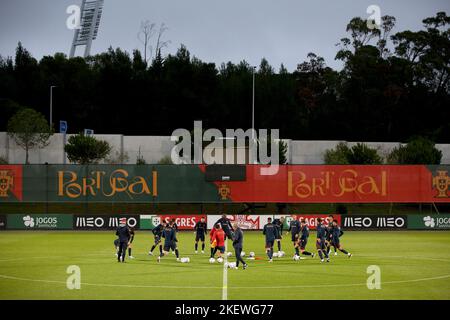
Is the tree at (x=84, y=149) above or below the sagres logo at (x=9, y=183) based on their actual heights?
above

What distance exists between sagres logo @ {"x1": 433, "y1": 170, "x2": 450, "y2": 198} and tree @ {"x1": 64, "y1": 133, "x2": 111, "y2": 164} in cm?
3539

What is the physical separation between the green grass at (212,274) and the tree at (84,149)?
31.7m

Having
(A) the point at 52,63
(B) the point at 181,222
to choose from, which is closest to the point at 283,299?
(B) the point at 181,222

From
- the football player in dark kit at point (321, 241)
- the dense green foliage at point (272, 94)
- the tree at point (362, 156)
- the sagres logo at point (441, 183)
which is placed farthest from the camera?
the dense green foliage at point (272, 94)

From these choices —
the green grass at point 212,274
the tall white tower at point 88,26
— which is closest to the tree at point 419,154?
the green grass at point 212,274

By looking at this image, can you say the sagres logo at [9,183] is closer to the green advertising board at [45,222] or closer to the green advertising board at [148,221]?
the green advertising board at [45,222]

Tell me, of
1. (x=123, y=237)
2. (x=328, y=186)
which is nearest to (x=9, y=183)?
(x=328, y=186)

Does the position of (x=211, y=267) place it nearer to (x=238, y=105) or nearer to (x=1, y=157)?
(x=1, y=157)

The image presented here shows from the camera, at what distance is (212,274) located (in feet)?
94.6

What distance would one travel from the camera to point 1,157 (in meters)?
80.6

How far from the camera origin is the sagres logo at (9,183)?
5678cm

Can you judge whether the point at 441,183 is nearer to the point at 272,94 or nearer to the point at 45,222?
the point at 45,222

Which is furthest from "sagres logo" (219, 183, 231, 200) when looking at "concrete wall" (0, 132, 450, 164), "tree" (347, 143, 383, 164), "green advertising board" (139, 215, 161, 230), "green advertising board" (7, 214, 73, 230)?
"concrete wall" (0, 132, 450, 164)

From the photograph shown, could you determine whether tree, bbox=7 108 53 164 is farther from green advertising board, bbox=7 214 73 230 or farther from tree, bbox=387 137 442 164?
tree, bbox=387 137 442 164
